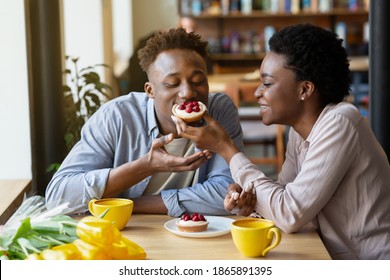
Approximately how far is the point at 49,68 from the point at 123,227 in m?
1.27

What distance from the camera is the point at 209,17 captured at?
720 centimetres

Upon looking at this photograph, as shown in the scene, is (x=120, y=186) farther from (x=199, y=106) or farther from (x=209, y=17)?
(x=209, y=17)

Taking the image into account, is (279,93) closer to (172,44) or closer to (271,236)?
(172,44)

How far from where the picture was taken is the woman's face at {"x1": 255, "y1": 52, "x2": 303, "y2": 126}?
6.04 feet

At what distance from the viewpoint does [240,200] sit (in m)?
1.75

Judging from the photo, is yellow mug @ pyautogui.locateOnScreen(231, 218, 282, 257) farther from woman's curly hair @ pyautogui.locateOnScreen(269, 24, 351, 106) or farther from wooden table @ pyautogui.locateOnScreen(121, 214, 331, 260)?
woman's curly hair @ pyautogui.locateOnScreen(269, 24, 351, 106)

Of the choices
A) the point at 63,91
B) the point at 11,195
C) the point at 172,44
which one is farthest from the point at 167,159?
the point at 63,91

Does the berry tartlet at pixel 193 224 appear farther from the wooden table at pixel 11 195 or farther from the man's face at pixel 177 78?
the wooden table at pixel 11 195

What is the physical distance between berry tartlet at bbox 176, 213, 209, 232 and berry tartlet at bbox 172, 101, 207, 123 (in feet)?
0.89

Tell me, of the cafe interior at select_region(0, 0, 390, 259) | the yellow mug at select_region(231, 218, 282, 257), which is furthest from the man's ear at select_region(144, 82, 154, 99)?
the yellow mug at select_region(231, 218, 282, 257)

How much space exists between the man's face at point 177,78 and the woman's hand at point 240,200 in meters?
0.30

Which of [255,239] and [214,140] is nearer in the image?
[255,239]

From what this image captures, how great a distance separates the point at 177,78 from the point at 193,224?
1.46 feet
